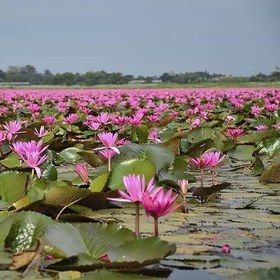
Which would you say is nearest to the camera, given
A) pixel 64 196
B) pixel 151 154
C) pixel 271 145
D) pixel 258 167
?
pixel 64 196

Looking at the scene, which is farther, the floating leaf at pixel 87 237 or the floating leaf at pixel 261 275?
the floating leaf at pixel 87 237

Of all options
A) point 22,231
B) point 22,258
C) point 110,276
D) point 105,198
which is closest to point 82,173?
point 105,198

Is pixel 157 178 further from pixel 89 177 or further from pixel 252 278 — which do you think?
pixel 252 278

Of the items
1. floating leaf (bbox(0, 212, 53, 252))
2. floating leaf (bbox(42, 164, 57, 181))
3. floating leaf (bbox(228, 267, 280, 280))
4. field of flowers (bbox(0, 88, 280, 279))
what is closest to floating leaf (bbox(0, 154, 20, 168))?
field of flowers (bbox(0, 88, 280, 279))

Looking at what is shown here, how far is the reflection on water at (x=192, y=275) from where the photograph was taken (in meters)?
1.22

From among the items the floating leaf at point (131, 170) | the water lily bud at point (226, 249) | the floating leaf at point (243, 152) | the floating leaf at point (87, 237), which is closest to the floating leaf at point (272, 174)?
the floating leaf at point (131, 170)

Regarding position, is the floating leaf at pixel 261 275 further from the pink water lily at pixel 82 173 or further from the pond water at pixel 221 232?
the pink water lily at pixel 82 173

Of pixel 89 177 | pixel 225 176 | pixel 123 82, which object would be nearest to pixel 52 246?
pixel 89 177

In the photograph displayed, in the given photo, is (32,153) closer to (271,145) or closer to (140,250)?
(140,250)

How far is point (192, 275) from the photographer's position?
1244mm

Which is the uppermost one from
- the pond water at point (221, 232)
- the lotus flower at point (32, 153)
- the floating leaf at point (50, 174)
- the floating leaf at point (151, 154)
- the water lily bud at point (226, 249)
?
the lotus flower at point (32, 153)

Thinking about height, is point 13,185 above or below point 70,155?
above

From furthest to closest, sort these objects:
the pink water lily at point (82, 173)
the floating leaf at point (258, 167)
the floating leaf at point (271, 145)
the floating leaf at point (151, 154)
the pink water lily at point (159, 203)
→ the floating leaf at point (271, 145) → the floating leaf at point (258, 167) → the floating leaf at point (151, 154) → the pink water lily at point (82, 173) → the pink water lily at point (159, 203)

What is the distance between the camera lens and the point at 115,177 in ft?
6.93
